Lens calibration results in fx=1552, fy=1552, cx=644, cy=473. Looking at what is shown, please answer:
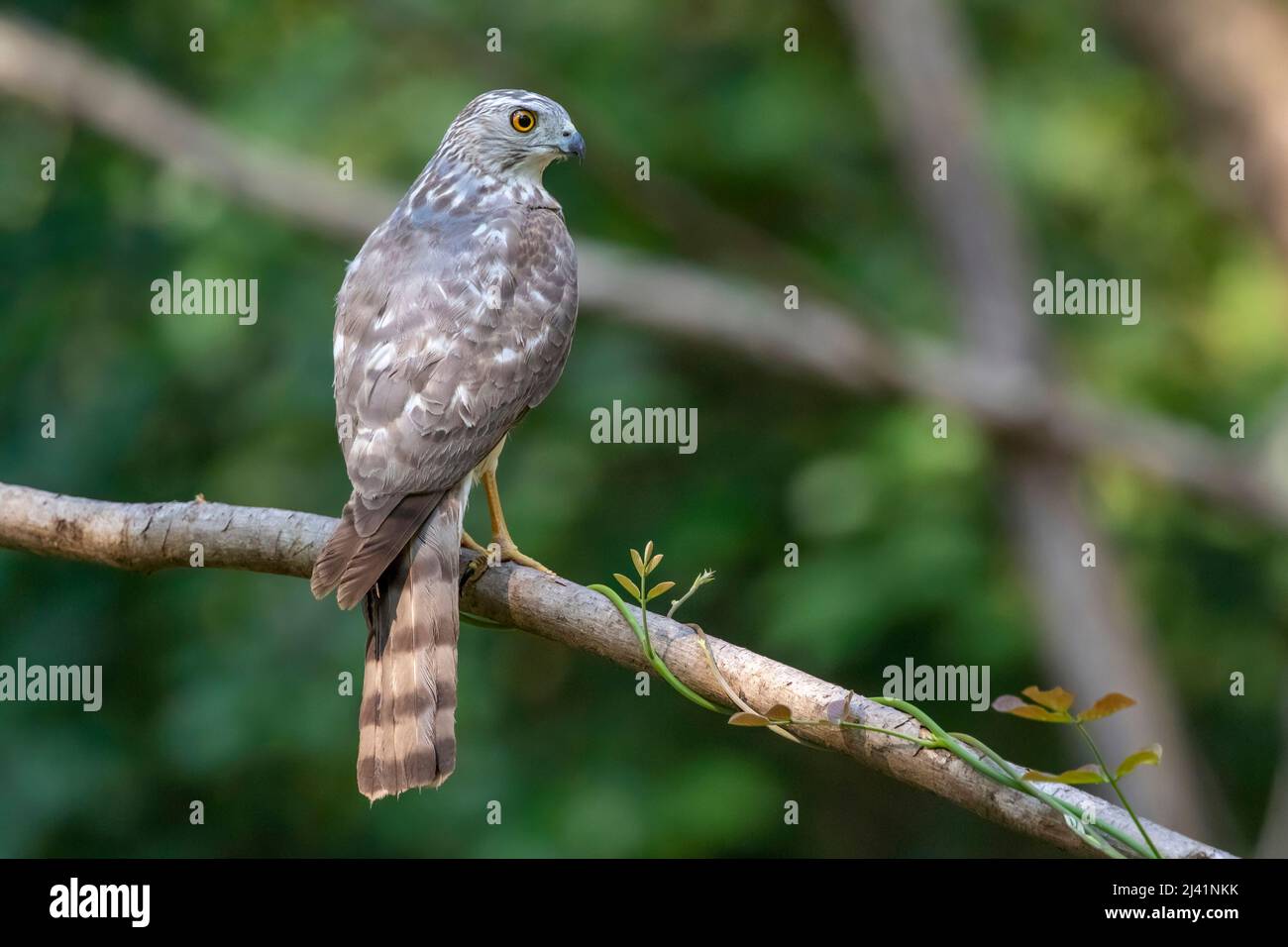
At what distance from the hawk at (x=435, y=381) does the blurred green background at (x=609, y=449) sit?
4100 mm

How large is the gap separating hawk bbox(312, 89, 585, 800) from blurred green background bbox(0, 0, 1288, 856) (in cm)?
410

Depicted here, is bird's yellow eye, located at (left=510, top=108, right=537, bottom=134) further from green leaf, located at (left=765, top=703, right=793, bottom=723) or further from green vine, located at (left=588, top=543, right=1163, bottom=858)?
green leaf, located at (left=765, top=703, right=793, bottom=723)

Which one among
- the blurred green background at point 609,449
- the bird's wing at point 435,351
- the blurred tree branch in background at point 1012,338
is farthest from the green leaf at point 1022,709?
the blurred tree branch in background at point 1012,338

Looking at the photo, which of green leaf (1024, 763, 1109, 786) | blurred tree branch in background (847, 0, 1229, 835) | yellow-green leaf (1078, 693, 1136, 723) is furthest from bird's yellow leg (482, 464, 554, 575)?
blurred tree branch in background (847, 0, 1229, 835)

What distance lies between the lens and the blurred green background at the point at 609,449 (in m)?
8.34

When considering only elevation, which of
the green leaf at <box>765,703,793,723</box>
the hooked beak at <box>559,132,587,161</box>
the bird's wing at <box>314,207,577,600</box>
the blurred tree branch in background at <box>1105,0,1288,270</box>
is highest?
the blurred tree branch in background at <box>1105,0,1288,270</box>

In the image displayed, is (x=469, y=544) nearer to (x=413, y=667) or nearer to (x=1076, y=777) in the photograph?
(x=413, y=667)

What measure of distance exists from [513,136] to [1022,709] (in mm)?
2737

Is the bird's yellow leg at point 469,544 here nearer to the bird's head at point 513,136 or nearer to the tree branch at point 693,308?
the bird's head at point 513,136

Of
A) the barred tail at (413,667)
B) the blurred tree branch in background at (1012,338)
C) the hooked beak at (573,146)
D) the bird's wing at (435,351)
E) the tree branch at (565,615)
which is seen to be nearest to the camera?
the tree branch at (565,615)

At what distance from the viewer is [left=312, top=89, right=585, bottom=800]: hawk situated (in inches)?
133

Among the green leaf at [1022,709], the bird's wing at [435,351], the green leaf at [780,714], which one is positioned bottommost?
the green leaf at [780,714]

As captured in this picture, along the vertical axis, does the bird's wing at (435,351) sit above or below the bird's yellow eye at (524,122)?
below

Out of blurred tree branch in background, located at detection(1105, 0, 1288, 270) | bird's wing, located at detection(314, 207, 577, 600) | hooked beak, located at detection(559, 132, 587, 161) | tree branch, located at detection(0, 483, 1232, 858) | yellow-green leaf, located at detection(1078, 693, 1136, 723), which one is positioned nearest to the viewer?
yellow-green leaf, located at detection(1078, 693, 1136, 723)
